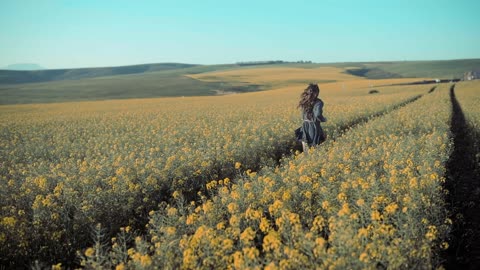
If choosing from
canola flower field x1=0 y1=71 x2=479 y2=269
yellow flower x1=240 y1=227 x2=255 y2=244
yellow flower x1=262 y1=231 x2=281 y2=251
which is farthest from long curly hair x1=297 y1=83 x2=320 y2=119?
yellow flower x1=262 y1=231 x2=281 y2=251

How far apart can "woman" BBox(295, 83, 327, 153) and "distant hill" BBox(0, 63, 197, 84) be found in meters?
106

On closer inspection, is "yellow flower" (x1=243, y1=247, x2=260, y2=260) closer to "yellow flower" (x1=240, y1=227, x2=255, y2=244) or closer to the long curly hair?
"yellow flower" (x1=240, y1=227, x2=255, y2=244)

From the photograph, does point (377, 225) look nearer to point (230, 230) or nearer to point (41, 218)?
point (230, 230)

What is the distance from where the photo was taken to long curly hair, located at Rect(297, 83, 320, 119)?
931 cm

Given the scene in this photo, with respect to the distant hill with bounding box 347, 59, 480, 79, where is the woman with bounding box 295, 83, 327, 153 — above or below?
below

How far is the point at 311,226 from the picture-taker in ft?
16.6

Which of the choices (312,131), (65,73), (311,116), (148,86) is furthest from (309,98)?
(65,73)

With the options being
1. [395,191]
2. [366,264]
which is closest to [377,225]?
[366,264]

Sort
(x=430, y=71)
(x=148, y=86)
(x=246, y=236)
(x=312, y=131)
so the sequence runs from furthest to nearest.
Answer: (x=430, y=71) < (x=148, y=86) < (x=312, y=131) < (x=246, y=236)

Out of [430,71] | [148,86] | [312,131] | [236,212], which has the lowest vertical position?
[236,212]

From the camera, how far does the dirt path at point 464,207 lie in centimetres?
518

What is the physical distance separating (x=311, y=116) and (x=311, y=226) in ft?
16.3

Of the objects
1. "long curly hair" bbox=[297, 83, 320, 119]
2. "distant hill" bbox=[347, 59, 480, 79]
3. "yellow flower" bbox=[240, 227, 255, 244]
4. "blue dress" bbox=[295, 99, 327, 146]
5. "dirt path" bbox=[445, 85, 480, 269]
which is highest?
"distant hill" bbox=[347, 59, 480, 79]

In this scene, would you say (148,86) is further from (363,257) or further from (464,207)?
(363,257)
